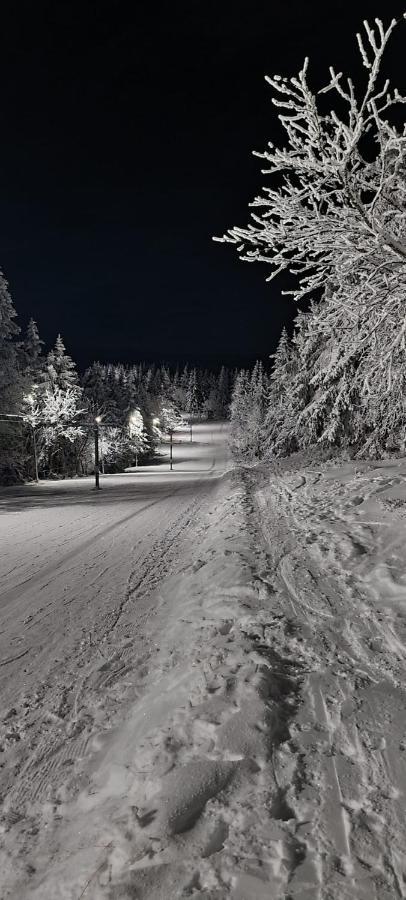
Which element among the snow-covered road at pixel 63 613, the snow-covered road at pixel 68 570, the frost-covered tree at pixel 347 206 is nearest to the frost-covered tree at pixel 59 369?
the snow-covered road at pixel 68 570

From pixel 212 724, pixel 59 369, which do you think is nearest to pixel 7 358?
pixel 59 369

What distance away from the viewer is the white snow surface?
2201 millimetres

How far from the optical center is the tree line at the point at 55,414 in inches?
1116

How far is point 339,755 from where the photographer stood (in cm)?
285

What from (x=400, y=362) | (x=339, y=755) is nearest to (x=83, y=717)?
(x=339, y=755)

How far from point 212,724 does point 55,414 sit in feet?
116

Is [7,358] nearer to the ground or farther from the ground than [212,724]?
farther from the ground

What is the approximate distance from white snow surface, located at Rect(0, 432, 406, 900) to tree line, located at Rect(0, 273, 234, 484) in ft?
63.7

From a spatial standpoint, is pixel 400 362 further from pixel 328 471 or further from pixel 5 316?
pixel 5 316

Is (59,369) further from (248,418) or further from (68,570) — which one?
(248,418)

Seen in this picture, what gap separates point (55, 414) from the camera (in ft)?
117

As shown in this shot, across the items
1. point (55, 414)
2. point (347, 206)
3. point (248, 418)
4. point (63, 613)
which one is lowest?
point (63, 613)

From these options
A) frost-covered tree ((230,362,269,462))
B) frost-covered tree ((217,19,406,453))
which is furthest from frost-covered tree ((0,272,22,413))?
frost-covered tree ((230,362,269,462))

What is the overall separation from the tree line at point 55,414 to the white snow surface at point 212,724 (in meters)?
19.4
